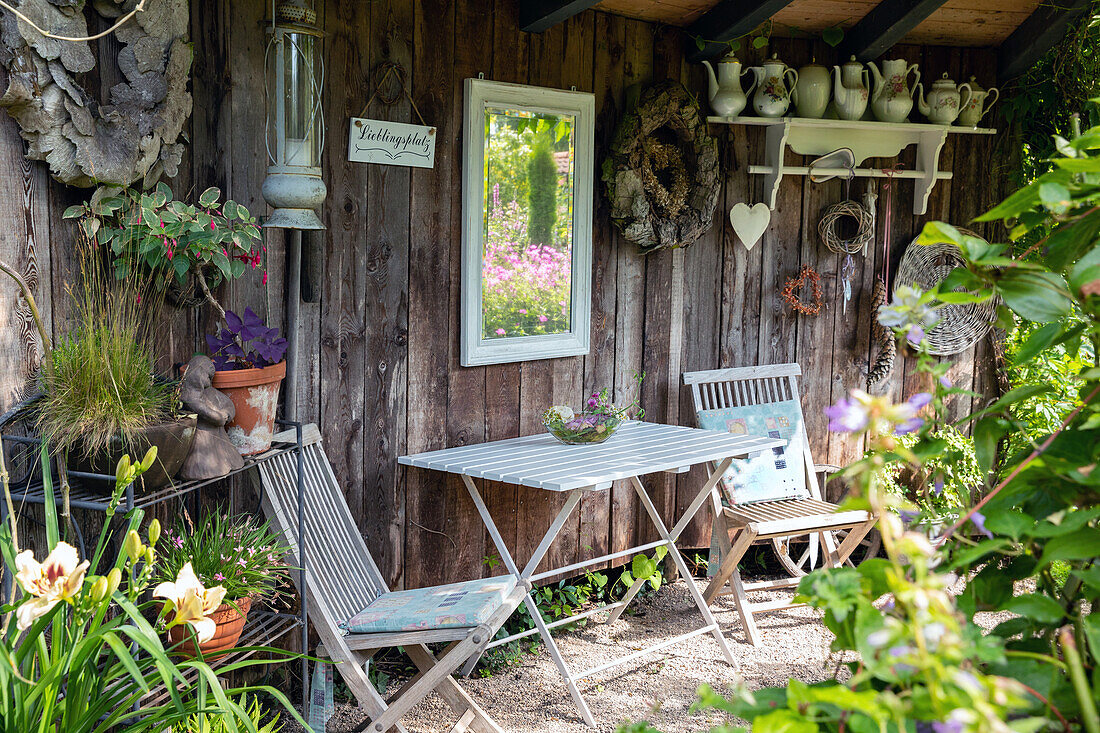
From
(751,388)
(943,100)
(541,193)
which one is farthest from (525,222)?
(943,100)

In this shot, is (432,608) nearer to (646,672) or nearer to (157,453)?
(157,453)

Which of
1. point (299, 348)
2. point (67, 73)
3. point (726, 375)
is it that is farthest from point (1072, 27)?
point (67, 73)

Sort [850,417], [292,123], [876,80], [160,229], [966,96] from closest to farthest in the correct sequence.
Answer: [850,417] < [160,229] < [292,123] < [876,80] < [966,96]

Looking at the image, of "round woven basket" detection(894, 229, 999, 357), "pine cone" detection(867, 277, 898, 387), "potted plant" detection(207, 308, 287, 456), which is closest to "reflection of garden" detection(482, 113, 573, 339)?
"potted plant" detection(207, 308, 287, 456)

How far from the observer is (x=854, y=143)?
425cm

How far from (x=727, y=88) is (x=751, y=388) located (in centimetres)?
128

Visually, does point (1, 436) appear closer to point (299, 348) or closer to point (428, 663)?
point (299, 348)

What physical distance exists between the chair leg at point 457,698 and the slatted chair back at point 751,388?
1.67 metres

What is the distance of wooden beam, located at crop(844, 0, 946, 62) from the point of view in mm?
3652

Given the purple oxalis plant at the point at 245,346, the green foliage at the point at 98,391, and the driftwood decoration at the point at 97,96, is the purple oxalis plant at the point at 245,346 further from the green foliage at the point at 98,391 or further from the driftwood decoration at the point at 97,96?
the driftwood decoration at the point at 97,96

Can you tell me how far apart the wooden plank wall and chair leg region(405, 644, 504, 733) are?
0.51 metres

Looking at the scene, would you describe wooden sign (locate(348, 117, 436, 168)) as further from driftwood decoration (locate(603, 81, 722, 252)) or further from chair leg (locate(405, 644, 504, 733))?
chair leg (locate(405, 644, 504, 733))

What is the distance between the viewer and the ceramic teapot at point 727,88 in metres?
3.85

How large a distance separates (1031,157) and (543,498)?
2895 mm
